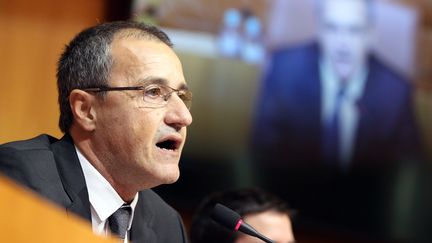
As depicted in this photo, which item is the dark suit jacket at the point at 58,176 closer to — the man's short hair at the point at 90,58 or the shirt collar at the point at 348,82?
the man's short hair at the point at 90,58

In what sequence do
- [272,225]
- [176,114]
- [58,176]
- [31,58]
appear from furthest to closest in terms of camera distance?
[31,58] → [272,225] → [176,114] → [58,176]

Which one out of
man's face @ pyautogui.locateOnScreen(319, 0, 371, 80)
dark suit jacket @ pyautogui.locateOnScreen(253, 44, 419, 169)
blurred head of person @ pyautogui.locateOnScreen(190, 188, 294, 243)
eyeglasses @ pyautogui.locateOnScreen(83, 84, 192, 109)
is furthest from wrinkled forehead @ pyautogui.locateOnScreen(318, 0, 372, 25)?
eyeglasses @ pyautogui.locateOnScreen(83, 84, 192, 109)

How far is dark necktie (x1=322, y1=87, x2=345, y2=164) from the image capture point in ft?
12.8

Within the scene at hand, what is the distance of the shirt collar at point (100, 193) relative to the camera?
6.27 feet

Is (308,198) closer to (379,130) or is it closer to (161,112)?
(379,130)

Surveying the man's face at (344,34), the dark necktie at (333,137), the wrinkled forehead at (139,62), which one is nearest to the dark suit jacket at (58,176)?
the wrinkled forehead at (139,62)

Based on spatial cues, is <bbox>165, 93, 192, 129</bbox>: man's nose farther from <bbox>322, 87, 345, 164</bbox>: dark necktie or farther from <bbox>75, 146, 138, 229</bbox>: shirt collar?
<bbox>322, 87, 345, 164</bbox>: dark necktie

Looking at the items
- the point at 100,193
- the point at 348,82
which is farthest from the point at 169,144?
the point at 348,82

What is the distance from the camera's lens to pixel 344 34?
393 centimetres

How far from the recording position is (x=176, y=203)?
393 cm

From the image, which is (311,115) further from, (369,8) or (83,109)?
(83,109)

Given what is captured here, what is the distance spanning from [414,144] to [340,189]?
1.46ft

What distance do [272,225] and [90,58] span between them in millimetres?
896

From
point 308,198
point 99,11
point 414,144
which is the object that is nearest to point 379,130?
point 414,144
